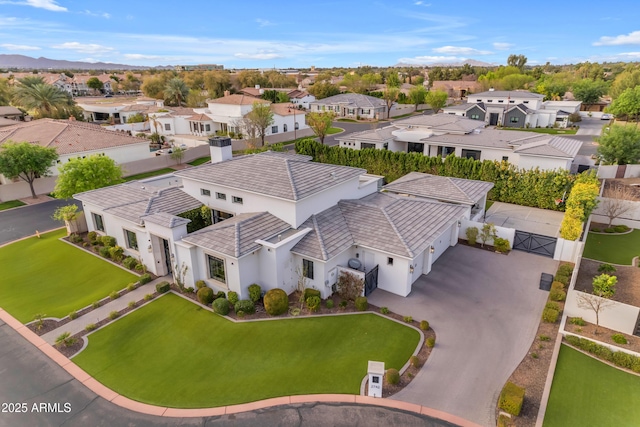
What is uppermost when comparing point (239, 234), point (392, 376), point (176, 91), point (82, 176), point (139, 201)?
point (176, 91)

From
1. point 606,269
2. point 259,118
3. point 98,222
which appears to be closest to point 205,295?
point 98,222

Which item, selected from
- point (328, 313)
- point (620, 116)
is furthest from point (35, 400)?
point (620, 116)

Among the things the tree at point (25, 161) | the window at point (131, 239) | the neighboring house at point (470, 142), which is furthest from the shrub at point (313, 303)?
the tree at point (25, 161)

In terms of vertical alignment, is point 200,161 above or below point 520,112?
below

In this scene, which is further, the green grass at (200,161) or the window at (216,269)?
the green grass at (200,161)

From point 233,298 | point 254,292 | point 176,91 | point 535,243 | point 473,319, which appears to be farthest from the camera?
point 176,91

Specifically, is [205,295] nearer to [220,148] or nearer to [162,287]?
[162,287]

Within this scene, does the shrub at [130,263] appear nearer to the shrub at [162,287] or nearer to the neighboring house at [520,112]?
the shrub at [162,287]

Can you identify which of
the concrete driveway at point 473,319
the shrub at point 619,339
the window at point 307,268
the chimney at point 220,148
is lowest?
the concrete driveway at point 473,319
